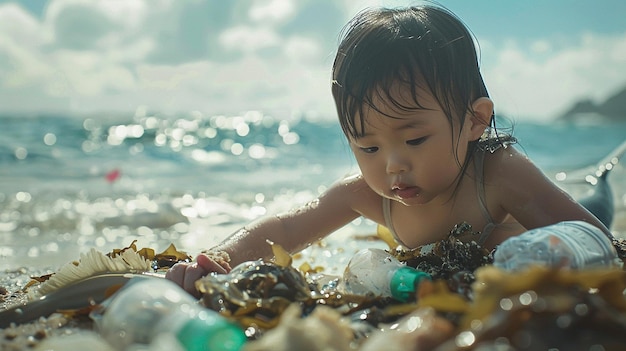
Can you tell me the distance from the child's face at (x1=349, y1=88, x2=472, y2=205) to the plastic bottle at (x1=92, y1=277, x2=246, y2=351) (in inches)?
45.2

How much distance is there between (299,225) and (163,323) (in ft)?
5.91

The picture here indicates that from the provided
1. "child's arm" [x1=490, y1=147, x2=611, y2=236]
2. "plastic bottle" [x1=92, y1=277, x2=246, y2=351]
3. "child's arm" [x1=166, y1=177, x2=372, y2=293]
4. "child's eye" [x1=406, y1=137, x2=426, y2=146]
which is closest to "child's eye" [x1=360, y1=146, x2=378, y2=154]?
"child's eye" [x1=406, y1=137, x2=426, y2=146]

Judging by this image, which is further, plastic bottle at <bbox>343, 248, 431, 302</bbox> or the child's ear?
the child's ear

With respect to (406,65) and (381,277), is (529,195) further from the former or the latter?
(381,277)

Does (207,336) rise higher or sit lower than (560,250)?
higher

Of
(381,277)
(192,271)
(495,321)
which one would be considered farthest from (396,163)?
(495,321)

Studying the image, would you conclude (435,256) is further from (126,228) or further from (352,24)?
(126,228)

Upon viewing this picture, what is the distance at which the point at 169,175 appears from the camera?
12.0 m

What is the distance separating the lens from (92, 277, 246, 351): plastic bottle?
1473 millimetres

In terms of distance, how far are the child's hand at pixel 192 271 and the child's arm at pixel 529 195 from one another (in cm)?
123

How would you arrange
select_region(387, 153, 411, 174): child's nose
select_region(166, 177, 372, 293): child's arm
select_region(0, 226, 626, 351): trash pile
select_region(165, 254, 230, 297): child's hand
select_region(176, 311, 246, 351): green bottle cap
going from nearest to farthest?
1. select_region(0, 226, 626, 351): trash pile
2. select_region(176, 311, 246, 351): green bottle cap
3. select_region(165, 254, 230, 297): child's hand
4. select_region(387, 153, 411, 174): child's nose
5. select_region(166, 177, 372, 293): child's arm

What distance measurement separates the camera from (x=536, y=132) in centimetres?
2217

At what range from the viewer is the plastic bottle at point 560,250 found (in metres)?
1.83

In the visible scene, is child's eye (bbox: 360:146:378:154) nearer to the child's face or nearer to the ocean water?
the child's face
